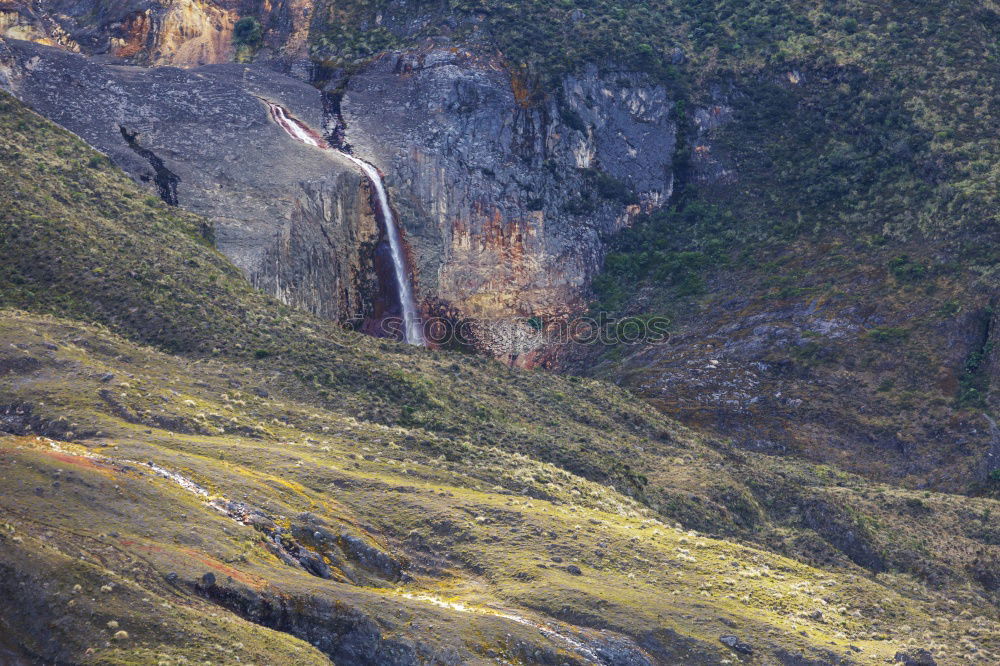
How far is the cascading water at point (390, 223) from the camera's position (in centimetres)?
7369

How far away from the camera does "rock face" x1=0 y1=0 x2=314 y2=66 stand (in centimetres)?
8806

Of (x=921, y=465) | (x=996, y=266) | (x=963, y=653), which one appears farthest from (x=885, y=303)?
(x=963, y=653)

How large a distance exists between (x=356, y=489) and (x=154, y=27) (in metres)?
59.3

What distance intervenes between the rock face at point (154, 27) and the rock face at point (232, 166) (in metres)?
10.3

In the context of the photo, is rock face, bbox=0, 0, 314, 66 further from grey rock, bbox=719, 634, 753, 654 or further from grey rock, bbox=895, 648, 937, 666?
grey rock, bbox=895, 648, 937, 666

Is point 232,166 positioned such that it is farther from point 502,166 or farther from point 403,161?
point 502,166

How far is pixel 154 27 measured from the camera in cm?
8862

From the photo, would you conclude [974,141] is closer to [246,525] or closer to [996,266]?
[996,266]

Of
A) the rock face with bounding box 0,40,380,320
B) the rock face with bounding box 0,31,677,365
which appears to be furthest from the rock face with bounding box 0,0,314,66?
the rock face with bounding box 0,40,380,320

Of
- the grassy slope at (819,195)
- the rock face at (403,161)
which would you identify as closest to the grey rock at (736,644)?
the grassy slope at (819,195)

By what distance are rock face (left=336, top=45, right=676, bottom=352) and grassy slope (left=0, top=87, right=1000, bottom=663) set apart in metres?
13.8

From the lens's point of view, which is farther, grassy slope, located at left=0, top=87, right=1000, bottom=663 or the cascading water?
the cascading water

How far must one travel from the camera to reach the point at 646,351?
72062mm

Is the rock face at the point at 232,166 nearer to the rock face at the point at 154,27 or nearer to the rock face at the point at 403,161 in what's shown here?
the rock face at the point at 403,161
